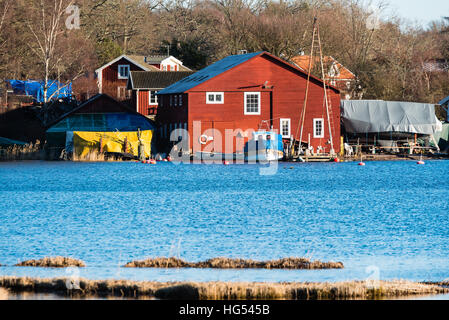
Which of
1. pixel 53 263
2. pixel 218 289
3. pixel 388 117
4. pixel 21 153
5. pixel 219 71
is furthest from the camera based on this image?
pixel 388 117

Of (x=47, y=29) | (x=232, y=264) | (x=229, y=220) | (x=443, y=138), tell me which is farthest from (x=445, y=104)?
(x=232, y=264)

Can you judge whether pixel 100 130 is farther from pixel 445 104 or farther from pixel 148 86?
pixel 445 104

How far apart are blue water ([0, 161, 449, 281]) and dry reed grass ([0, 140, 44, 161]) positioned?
8.13 ft

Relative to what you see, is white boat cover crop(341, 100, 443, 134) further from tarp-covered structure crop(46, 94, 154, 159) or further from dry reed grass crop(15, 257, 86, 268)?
dry reed grass crop(15, 257, 86, 268)

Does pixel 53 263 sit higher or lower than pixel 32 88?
lower

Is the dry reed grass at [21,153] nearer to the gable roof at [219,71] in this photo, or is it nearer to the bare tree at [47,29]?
the bare tree at [47,29]

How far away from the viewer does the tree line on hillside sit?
6950 cm

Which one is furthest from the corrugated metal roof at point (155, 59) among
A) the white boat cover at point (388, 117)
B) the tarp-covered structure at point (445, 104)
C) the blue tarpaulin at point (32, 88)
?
the tarp-covered structure at point (445, 104)

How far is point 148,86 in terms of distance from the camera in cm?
8144

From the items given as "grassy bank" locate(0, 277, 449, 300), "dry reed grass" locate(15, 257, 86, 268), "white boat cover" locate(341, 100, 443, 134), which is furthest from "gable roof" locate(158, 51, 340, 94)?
"grassy bank" locate(0, 277, 449, 300)

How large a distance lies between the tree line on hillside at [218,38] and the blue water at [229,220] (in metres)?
15.7

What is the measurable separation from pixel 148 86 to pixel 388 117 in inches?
976

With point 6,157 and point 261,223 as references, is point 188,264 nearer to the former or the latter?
point 261,223

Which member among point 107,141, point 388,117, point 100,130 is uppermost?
point 388,117
